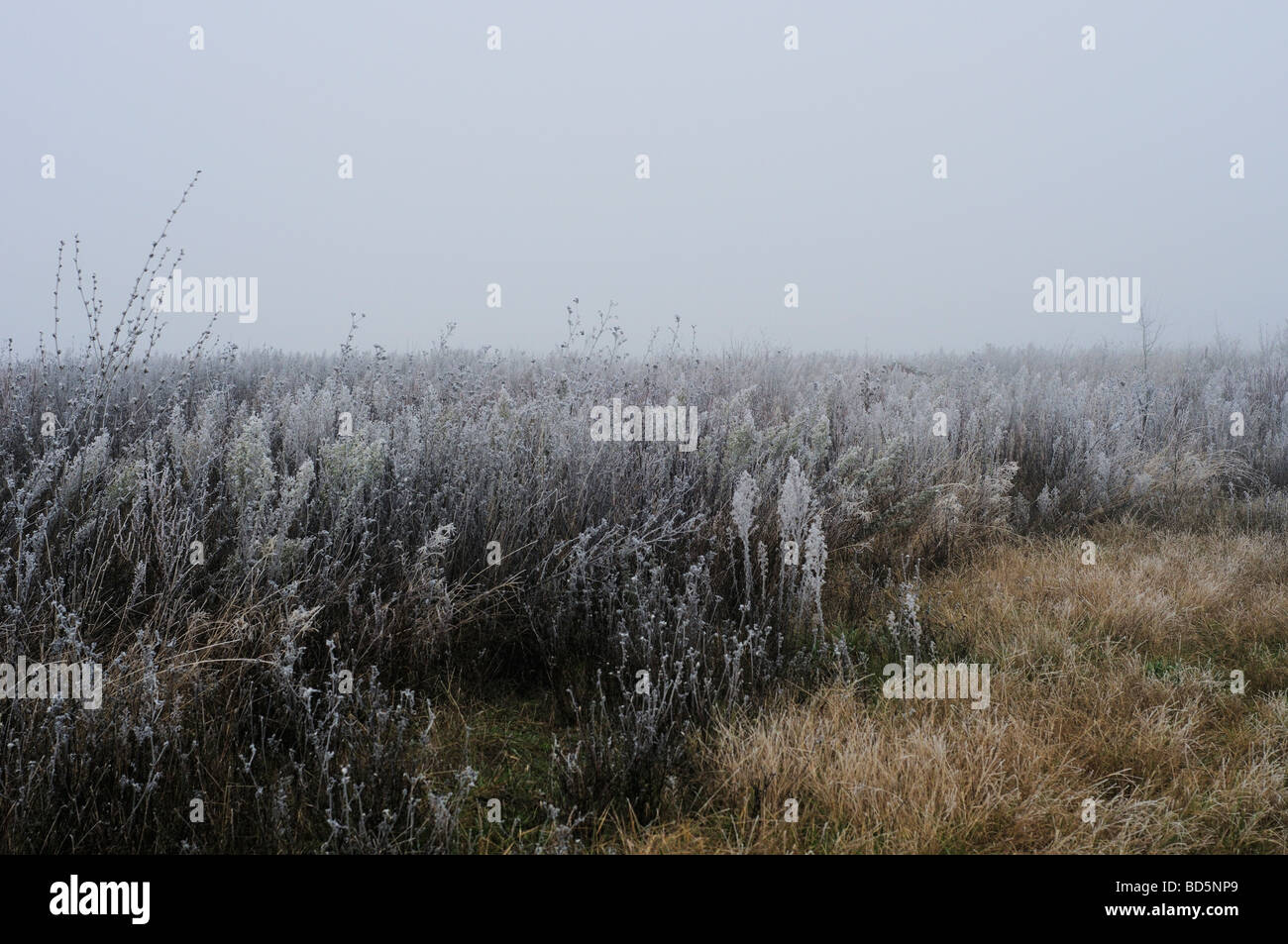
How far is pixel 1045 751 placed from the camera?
8.31 feet

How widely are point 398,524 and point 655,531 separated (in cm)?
130

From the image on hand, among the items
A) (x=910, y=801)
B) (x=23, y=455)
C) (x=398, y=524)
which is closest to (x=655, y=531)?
(x=398, y=524)

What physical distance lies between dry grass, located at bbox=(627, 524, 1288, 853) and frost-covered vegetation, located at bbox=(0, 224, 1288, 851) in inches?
10.7

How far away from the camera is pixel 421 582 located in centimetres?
324

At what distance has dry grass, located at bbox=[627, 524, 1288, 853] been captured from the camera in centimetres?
223

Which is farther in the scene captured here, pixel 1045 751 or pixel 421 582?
pixel 421 582

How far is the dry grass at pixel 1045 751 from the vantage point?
88.0 inches

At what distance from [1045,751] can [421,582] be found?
2388 millimetres

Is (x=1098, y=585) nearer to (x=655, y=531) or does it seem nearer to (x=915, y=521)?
(x=915, y=521)

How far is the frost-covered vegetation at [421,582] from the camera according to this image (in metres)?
2.29

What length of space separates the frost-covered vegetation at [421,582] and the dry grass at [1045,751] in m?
0.27

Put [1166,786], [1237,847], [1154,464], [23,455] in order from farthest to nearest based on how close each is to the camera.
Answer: [1154,464] < [23,455] < [1166,786] < [1237,847]

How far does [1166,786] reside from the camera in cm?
250

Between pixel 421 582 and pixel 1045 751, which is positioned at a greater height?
pixel 421 582
